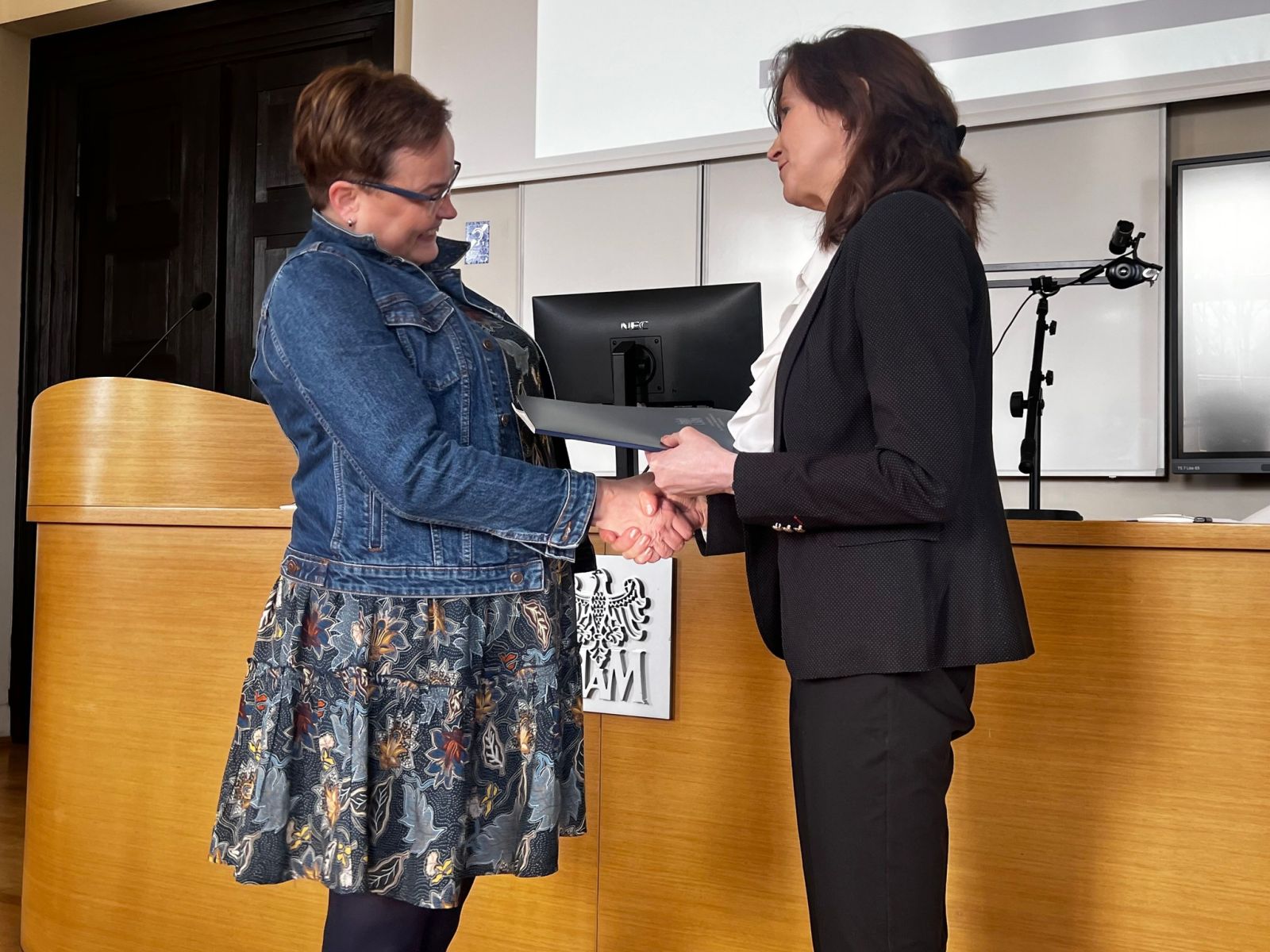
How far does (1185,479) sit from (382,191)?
2.90 metres

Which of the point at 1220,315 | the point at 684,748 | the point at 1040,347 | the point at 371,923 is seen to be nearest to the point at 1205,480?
the point at 1220,315

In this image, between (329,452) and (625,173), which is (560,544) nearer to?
(329,452)

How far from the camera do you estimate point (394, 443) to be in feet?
3.59

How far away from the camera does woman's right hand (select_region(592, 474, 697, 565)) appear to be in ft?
4.08

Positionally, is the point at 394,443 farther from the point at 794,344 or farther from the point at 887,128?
the point at 887,128

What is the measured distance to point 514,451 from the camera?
124cm

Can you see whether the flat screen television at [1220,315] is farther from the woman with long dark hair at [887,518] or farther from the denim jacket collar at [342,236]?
the denim jacket collar at [342,236]

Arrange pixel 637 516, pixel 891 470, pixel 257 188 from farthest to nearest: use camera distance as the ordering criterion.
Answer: pixel 257 188
pixel 637 516
pixel 891 470

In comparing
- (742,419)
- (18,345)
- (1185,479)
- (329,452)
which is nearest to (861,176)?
(742,419)

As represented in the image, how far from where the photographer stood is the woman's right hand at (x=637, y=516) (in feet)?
4.08

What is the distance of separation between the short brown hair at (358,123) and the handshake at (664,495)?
44 centimetres

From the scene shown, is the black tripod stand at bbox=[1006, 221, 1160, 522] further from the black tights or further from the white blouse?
the black tights

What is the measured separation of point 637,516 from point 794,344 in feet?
0.91

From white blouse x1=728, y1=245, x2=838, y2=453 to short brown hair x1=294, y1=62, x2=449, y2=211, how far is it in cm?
44
